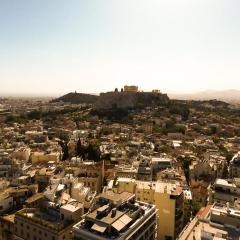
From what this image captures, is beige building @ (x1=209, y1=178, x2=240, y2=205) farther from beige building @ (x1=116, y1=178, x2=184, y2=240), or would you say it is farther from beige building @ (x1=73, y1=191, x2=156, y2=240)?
beige building @ (x1=73, y1=191, x2=156, y2=240)

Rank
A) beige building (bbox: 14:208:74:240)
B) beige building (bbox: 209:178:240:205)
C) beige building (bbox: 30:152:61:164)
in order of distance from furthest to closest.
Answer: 1. beige building (bbox: 30:152:61:164)
2. beige building (bbox: 209:178:240:205)
3. beige building (bbox: 14:208:74:240)

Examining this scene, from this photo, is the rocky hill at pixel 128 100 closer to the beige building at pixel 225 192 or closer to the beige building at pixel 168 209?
the beige building at pixel 225 192

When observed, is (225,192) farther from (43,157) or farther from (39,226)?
(43,157)

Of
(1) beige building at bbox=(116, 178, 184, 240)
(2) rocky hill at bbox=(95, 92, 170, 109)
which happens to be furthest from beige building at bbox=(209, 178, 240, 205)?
(2) rocky hill at bbox=(95, 92, 170, 109)

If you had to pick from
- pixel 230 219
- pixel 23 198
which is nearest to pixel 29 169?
pixel 23 198

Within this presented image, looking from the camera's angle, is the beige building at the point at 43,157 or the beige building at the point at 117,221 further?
the beige building at the point at 43,157

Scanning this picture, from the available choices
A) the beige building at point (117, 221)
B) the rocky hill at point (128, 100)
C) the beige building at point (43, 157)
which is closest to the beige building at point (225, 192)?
the beige building at point (117, 221)

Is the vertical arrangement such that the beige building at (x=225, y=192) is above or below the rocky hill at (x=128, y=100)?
below

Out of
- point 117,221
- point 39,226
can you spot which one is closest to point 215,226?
point 117,221

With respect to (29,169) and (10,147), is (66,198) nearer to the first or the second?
(29,169)

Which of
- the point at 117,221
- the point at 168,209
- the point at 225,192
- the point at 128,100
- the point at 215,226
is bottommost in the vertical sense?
the point at 168,209

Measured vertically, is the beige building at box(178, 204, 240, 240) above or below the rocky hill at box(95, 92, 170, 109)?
below

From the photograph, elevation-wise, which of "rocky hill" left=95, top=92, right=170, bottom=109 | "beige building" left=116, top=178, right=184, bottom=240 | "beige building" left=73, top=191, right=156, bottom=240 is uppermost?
"rocky hill" left=95, top=92, right=170, bottom=109
